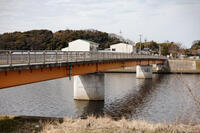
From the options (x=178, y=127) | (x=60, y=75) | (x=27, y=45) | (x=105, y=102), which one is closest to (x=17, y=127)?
(x=178, y=127)

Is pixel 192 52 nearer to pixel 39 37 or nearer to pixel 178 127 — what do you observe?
pixel 39 37

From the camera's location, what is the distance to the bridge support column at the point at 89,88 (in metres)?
35.7

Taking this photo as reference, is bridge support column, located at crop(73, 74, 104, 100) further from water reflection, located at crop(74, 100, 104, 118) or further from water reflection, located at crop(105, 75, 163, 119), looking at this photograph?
water reflection, located at crop(105, 75, 163, 119)

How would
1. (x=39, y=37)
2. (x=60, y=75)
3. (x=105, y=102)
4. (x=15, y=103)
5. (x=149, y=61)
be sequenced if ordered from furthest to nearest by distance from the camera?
(x=39, y=37), (x=149, y=61), (x=105, y=102), (x=15, y=103), (x=60, y=75)

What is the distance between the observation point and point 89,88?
3600 cm

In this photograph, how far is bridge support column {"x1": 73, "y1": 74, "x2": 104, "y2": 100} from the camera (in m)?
35.7

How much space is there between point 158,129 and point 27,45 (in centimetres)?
9387

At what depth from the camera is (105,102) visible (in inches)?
1361

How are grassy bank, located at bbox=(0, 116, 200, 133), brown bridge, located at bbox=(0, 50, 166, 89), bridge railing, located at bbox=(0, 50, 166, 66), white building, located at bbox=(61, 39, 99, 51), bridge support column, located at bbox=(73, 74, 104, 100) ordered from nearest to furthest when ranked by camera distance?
grassy bank, located at bbox=(0, 116, 200, 133) < brown bridge, located at bbox=(0, 50, 166, 89) < bridge railing, located at bbox=(0, 50, 166, 66) < bridge support column, located at bbox=(73, 74, 104, 100) < white building, located at bbox=(61, 39, 99, 51)

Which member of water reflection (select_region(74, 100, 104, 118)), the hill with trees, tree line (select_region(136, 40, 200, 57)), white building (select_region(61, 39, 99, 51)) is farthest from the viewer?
tree line (select_region(136, 40, 200, 57))

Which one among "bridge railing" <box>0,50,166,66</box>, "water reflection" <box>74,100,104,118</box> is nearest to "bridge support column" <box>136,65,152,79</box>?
"water reflection" <box>74,100,104,118</box>

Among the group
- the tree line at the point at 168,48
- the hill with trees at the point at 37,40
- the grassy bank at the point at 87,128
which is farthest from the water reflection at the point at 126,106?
the tree line at the point at 168,48

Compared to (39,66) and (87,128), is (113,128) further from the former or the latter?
(39,66)

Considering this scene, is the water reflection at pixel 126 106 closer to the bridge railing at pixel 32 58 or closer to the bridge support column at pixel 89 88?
the bridge support column at pixel 89 88
